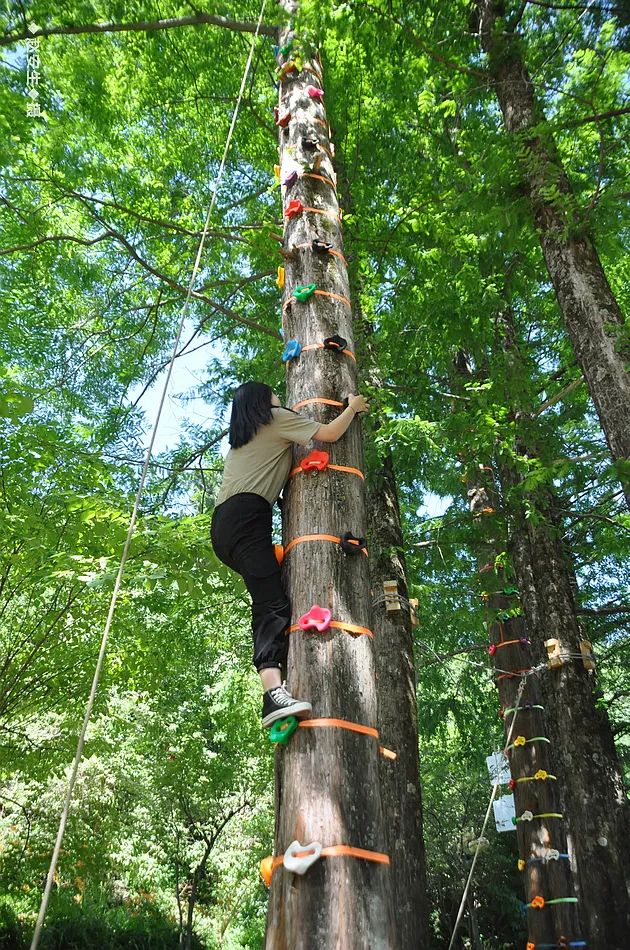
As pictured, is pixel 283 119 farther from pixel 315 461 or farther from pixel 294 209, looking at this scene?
pixel 315 461

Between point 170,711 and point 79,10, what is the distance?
1127cm

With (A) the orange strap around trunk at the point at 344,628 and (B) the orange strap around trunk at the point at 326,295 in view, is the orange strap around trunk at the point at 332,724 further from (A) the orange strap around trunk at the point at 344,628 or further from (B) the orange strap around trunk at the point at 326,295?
(B) the orange strap around trunk at the point at 326,295

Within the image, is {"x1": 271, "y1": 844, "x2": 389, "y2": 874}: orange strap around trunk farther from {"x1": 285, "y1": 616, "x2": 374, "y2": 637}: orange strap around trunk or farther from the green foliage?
the green foliage

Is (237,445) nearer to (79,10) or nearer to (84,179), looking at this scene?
(79,10)

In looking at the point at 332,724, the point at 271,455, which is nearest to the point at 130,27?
the point at 271,455

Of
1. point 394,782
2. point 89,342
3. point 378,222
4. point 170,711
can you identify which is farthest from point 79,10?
point 170,711

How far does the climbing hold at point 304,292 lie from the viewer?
3510 mm

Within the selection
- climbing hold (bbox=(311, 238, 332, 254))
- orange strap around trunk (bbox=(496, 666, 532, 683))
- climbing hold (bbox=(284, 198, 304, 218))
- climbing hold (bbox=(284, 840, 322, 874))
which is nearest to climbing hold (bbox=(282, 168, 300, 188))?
climbing hold (bbox=(284, 198, 304, 218))

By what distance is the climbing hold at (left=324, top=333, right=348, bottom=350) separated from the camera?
335 cm

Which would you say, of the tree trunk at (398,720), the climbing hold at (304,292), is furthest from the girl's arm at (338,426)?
the tree trunk at (398,720)

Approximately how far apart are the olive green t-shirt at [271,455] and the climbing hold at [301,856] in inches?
57.1

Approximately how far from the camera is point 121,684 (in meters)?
7.99

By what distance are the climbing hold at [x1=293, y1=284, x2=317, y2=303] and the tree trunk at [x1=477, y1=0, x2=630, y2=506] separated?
182 cm

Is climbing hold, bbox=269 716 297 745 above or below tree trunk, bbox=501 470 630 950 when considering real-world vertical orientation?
below
